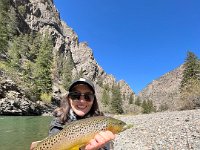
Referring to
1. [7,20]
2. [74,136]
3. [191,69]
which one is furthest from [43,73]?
[74,136]

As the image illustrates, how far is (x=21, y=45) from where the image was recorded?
109 metres

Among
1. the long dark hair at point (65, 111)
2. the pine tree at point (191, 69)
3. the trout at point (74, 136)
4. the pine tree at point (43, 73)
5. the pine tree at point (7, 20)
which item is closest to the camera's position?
the trout at point (74, 136)

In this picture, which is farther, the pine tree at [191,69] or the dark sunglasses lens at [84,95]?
the pine tree at [191,69]

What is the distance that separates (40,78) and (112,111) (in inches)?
1666

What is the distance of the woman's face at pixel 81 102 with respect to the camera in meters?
4.79

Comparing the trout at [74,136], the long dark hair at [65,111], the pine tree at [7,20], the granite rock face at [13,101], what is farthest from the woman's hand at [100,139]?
the pine tree at [7,20]

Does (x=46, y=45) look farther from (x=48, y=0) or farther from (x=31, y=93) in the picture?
(x=48, y=0)

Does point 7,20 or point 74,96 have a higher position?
point 7,20

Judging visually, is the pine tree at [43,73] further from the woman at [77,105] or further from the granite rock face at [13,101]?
the woman at [77,105]

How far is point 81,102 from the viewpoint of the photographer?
4.79 metres

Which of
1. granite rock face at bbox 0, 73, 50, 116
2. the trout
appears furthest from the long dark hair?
granite rock face at bbox 0, 73, 50, 116

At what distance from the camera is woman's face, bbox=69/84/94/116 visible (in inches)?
189

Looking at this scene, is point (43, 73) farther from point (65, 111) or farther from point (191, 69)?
point (65, 111)

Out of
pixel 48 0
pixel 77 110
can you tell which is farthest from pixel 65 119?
pixel 48 0
